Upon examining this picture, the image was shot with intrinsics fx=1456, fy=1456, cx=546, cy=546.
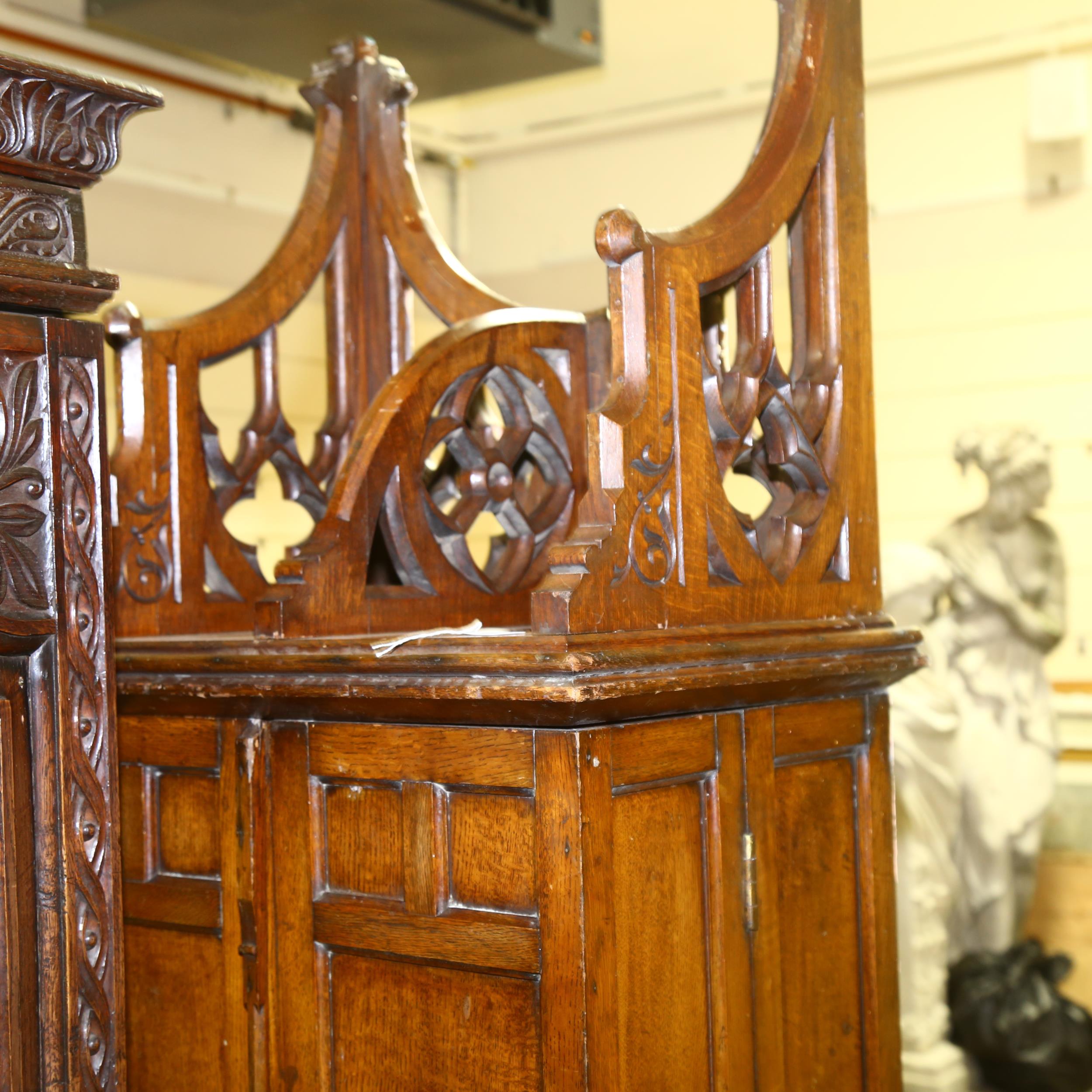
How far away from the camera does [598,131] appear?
610 cm

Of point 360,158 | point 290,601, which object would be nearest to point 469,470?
point 290,601

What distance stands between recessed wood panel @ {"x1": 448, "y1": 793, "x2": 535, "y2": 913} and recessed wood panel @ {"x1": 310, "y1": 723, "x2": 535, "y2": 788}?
0.02 m

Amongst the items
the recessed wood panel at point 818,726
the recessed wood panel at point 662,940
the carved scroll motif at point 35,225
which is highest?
the carved scroll motif at point 35,225

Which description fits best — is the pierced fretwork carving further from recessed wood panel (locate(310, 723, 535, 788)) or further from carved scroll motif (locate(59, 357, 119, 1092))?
carved scroll motif (locate(59, 357, 119, 1092))

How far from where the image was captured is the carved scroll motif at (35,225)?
4.51ft

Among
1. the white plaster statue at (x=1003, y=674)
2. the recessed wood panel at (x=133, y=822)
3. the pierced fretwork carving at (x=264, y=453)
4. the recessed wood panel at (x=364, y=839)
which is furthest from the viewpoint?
the white plaster statue at (x=1003, y=674)

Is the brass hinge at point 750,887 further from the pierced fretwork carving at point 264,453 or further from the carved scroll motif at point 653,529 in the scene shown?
the pierced fretwork carving at point 264,453

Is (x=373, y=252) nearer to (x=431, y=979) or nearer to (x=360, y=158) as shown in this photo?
(x=360, y=158)

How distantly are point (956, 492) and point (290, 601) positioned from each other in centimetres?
413

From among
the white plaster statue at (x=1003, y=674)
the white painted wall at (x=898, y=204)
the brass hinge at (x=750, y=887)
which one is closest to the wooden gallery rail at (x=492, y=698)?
the brass hinge at (x=750, y=887)

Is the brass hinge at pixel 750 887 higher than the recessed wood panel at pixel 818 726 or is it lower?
lower

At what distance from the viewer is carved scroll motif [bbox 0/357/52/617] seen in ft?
4.50

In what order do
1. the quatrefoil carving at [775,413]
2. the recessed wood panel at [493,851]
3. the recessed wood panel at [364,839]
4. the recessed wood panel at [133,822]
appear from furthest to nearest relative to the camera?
the recessed wood panel at [133,822] < the quatrefoil carving at [775,413] < the recessed wood panel at [364,839] < the recessed wood panel at [493,851]

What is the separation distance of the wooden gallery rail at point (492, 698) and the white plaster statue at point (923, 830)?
2.26 metres
